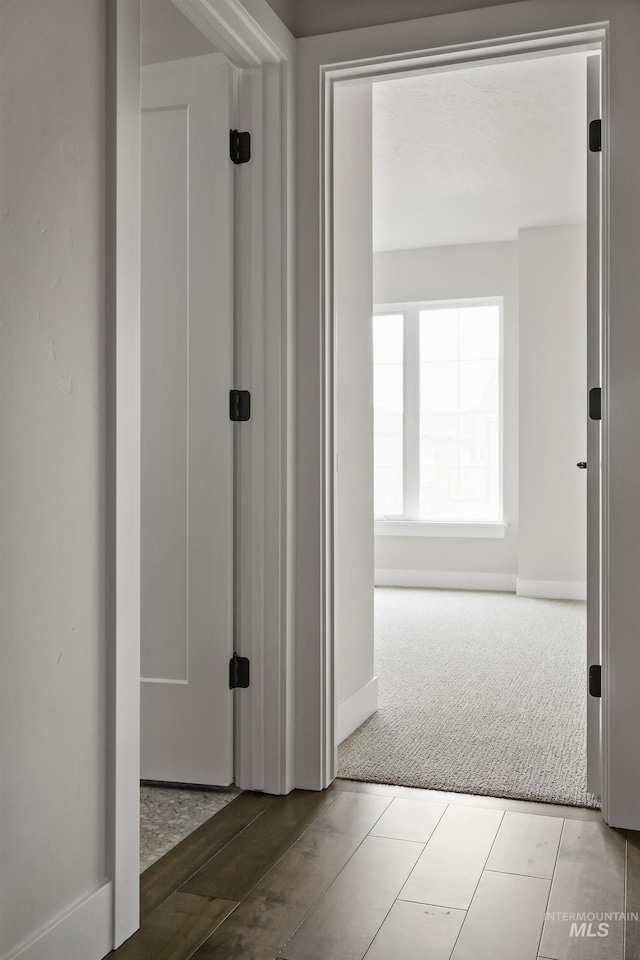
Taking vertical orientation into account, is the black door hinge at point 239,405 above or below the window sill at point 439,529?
above

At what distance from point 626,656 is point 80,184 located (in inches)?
66.9

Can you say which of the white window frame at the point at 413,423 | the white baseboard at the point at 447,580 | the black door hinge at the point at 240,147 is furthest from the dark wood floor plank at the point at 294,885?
the white window frame at the point at 413,423

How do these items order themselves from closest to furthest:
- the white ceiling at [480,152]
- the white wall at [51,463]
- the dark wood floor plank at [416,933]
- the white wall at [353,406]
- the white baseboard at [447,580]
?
1. the white wall at [51,463]
2. the dark wood floor plank at [416,933]
3. the white wall at [353,406]
4. the white ceiling at [480,152]
5. the white baseboard at [447,580]

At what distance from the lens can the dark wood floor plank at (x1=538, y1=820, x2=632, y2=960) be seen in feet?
5.22

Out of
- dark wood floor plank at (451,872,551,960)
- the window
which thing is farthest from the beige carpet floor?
the window

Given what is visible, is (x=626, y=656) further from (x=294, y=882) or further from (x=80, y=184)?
(x=80, y=184)

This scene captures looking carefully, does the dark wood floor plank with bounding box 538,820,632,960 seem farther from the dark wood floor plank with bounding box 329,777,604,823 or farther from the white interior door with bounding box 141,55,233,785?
the white interior door with bounding box 141,55,233,785

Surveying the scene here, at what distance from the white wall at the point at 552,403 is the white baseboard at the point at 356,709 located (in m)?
3.36

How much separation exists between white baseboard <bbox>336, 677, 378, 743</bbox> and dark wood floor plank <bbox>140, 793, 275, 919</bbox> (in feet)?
1.63

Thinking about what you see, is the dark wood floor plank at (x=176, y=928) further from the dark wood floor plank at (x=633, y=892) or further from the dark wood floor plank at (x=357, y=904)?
the dark wood floor plank at (x=633, y=892)

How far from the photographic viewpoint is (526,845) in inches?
80.4

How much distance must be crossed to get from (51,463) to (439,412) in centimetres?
570

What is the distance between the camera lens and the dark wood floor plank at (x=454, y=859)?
1.79 metres

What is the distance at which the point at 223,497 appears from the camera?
239cm
